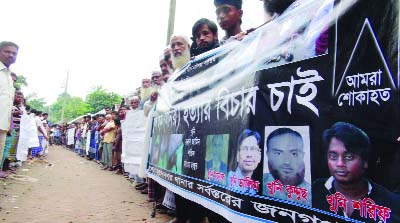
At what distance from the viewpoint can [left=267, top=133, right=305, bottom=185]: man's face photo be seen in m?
1.77

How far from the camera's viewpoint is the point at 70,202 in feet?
17.1

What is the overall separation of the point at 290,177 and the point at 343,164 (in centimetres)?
34

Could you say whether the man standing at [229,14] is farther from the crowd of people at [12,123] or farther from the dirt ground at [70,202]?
the crowd of people at [12,123]

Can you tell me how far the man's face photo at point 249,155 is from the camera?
2090 mm

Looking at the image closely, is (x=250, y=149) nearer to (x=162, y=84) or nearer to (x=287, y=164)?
(x=287, y=164)

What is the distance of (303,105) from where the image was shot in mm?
1771

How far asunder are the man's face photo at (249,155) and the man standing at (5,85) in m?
4.16

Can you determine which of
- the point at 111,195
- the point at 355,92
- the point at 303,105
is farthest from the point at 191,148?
the point at 111,195

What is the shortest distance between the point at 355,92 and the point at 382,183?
391mm

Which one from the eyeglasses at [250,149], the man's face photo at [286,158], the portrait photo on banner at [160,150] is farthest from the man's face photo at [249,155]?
the portrait photo on banner at [160,150]

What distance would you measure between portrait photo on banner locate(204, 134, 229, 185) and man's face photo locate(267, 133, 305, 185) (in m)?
0.56

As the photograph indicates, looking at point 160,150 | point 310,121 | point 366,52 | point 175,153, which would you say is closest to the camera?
point 366,52

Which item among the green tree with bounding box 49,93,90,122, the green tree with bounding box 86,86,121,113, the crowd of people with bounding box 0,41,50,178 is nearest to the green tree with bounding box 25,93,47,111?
the green tree with bounding box 49,93,90,122

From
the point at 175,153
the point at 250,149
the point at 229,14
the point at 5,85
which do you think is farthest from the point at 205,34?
the point at 5,85
